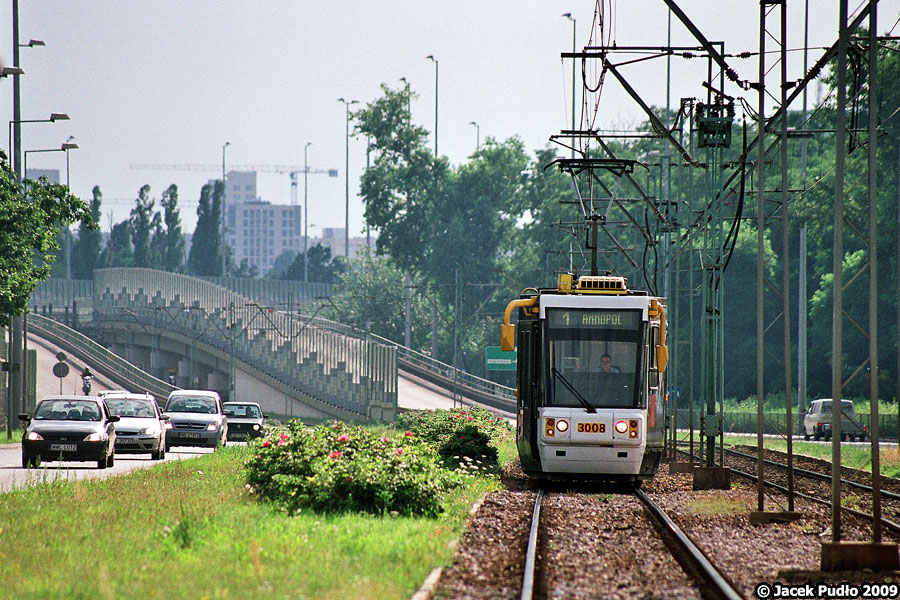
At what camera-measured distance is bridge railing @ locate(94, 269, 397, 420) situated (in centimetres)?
6806

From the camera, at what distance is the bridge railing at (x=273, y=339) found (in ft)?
223

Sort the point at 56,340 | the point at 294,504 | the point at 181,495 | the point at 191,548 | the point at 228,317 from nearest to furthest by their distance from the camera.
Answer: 1. the point at 191,548
2. the point at 294,504
3. the point at 181,495
4. the point at 228,317
5. the point at 56,340

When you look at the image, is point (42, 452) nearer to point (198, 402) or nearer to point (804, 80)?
point (198, 402)

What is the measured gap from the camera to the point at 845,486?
25.3 metres

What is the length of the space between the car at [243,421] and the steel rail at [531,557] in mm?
26727

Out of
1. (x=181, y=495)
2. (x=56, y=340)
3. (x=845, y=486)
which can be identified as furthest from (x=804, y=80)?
(x=56, y=340)

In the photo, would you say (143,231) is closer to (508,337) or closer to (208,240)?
(208,240)

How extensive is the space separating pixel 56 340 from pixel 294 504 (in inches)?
2778

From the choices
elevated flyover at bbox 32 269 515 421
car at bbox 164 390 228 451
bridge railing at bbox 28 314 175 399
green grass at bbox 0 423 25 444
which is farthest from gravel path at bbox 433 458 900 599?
bridge railing at bbox 28 314 175 399

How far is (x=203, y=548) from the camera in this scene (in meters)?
12.9

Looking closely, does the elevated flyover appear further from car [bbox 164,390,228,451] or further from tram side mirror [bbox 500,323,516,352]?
tram side mirror [bbox 500,323,516,352]

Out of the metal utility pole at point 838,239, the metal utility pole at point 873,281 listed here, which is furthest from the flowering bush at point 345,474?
the metal utility pole at point 873,281

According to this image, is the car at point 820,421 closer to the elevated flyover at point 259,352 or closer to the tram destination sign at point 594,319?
the elevated flyover at point 259,352

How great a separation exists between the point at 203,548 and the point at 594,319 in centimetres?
1116
